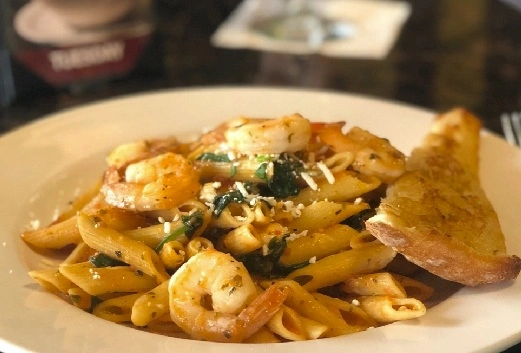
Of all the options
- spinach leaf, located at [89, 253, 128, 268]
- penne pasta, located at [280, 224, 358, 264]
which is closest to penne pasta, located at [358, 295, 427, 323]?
penne pasta, located at [280, 224, 358, 264]

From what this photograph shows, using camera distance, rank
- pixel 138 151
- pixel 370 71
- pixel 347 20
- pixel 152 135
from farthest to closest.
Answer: pixel 347 20
pixel 370 71
pixel 152 135
pixel 138 151

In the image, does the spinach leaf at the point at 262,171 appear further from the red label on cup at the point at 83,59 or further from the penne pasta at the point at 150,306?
the red label on cup at the point at 83,59

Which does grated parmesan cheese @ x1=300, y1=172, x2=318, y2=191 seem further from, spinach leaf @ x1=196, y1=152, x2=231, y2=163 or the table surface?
the table surface

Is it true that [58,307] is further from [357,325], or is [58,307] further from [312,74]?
[312,74]

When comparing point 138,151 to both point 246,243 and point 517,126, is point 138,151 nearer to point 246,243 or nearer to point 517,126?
point 246,243

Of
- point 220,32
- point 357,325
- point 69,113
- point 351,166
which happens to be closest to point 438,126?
point 351,166

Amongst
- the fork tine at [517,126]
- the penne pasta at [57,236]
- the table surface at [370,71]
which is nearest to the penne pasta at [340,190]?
the penne pasta at [57,236]

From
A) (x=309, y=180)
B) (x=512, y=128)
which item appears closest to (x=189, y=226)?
(x=309, y=180)

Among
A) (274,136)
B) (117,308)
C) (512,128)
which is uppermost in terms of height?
(274,136)
